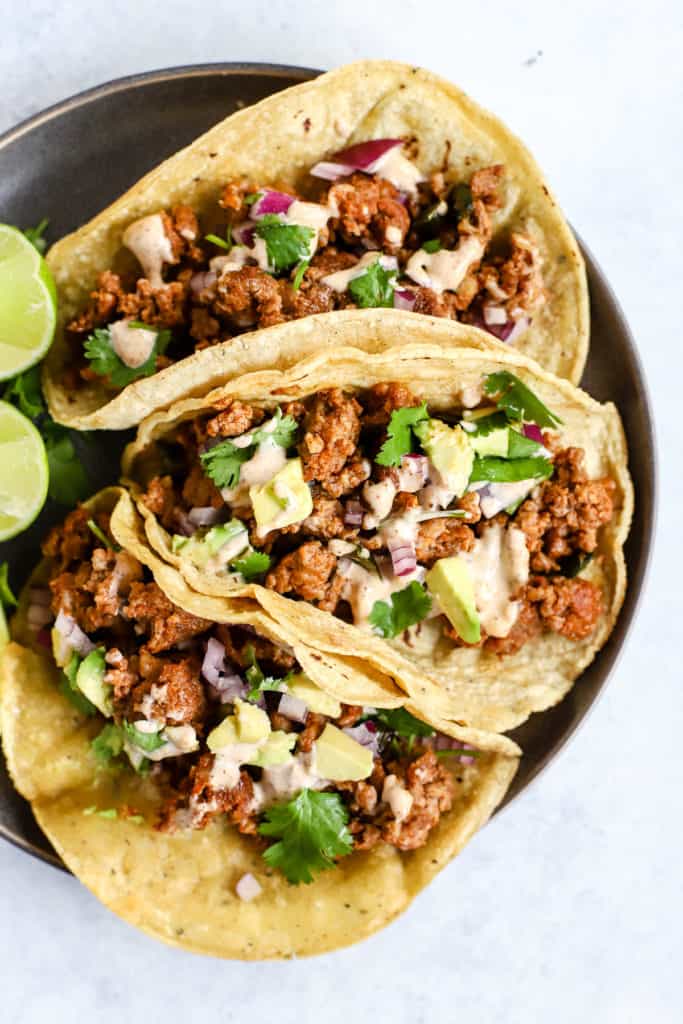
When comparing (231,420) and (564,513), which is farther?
(564,513)

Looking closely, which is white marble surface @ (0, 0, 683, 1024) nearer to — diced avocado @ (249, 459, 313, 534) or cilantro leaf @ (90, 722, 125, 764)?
cilantro leaf @ (90, 722, 125, 764)

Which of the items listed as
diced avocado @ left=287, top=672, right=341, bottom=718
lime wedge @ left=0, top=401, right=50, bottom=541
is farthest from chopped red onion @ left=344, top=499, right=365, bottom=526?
lime wedge @ left=0, top=401, right=50, bottom=541

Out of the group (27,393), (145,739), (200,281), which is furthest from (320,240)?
(145,739)

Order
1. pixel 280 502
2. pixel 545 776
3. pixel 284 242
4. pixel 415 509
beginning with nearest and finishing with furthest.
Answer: pixel 280 502 → pixel 415 509 → pixel 284 242 → pixel 545 776

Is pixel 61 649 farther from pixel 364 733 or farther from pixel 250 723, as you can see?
pixel 364 733

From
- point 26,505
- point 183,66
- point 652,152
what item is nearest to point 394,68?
point 183,66

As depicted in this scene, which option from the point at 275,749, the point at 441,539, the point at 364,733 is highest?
the point at 441,539

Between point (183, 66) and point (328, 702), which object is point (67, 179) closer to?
point (183, 66)

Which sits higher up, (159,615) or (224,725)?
(159,615)
